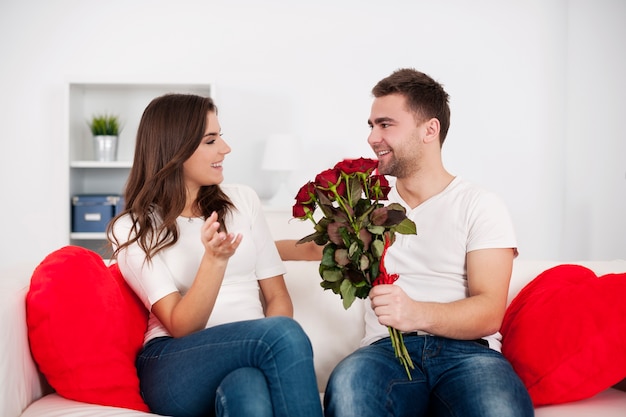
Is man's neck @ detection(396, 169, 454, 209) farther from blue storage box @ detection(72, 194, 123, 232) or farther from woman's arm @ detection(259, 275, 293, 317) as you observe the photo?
blue storage box @ detection(72, 194, 123, 232)

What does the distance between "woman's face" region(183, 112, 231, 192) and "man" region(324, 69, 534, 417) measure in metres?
0.50

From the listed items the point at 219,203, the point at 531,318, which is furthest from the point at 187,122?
the point at 531,318

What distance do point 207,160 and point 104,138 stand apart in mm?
2440

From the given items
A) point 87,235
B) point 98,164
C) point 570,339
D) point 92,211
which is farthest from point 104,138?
point 570,339

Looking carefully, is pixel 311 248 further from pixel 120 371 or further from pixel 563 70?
pixel 563 70

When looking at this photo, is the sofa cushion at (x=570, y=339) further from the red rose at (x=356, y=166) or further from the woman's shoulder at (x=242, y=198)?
the woman's shoulder at (x=242, y=198)

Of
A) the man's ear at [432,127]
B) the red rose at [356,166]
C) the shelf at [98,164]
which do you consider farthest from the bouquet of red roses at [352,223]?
the shelf at [98,164]

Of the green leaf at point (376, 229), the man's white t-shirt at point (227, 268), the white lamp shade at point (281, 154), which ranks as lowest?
the man's white t-shirt at point (227, 268)

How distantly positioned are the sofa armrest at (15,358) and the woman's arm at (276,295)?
664mm

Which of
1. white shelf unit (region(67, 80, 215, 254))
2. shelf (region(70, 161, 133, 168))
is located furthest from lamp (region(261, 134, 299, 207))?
shelf (region(70, 161, 133, 168))

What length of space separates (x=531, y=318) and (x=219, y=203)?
0.97m

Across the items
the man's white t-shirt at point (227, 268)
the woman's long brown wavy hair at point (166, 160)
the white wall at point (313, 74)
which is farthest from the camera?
the white wall at point (313, 74)

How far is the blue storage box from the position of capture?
4.20m

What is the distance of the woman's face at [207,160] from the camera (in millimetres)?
2041
